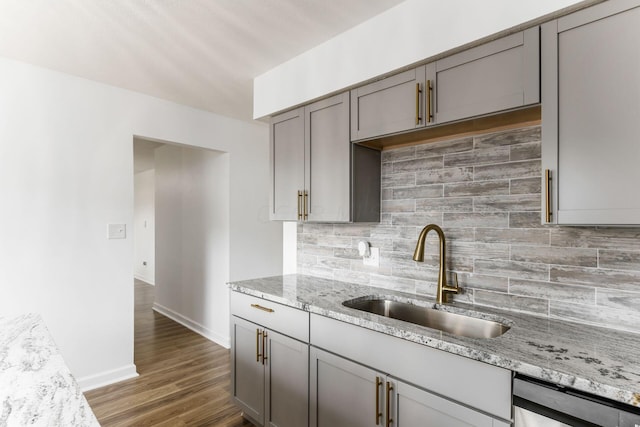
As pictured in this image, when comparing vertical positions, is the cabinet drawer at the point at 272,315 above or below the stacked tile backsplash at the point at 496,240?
below

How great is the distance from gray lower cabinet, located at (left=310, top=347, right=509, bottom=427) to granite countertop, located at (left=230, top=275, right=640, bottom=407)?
201 millimetres

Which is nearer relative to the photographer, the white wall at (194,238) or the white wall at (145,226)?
the white wall at (194,238)

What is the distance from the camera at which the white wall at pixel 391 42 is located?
1.50 metres

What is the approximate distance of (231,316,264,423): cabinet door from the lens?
2150mm

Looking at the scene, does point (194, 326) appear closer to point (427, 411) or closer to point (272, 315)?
point (272, 315)

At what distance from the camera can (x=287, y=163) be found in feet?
8.24

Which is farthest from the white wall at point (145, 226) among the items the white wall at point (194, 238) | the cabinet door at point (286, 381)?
the cabinet door at point (286, 381)

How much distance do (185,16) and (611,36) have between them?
1.90 meters

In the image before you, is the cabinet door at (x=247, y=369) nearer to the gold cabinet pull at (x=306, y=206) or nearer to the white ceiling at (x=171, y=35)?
the gold cabinet pull at (x=306, y=206)

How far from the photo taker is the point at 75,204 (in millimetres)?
2713

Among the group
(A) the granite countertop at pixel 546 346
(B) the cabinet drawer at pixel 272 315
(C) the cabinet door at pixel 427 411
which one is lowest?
(C) the cabinet door at pixel 427 411

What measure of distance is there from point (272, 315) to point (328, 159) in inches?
38.9

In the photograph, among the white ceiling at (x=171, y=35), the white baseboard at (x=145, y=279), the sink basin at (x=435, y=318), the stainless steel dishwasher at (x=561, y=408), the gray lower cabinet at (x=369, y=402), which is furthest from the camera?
the white baseboard at (x=145, y=279)

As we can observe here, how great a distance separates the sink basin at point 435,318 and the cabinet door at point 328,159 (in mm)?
508
